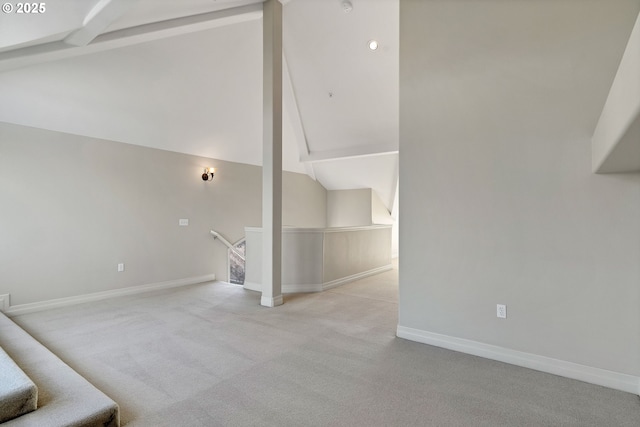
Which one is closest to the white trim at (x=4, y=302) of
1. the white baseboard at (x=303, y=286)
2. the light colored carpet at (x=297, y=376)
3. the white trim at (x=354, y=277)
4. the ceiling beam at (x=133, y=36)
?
the light colored carpet at (x=297, y=376)

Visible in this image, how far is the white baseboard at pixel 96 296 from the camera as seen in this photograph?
3.96 metres

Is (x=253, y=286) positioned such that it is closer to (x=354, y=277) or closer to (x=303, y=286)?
(x=303, y=286)

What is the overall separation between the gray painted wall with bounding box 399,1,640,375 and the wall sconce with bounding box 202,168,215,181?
160 inches

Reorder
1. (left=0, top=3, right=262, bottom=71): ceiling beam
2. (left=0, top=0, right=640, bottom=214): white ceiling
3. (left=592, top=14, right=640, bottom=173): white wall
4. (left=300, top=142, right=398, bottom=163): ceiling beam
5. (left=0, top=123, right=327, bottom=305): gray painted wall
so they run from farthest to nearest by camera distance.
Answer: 1. (left=300, top=142, right=398, bottom=163): ceiling beam
2. (left=0, top=123, right=327, bottom=305): gray painted wall
3. (left=0, top=3, right=262, bottom=71): ceiling beam
4. (left=0, top=0, right=640, bottom=214): white ceiling
5. (left=592, top=14, right=640, bottom=173): white wall

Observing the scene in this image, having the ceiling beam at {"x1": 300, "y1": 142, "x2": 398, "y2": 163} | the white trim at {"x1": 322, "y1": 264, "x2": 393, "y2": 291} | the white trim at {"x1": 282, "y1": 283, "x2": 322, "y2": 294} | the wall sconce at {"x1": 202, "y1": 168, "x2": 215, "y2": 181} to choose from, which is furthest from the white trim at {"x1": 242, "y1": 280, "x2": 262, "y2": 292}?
the ceiling beam at {"x1": 300, "y1": 142, "x2": 398, "y2": 163}

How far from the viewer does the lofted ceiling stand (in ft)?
10.2

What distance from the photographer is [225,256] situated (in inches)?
251

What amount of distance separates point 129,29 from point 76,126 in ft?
5.71

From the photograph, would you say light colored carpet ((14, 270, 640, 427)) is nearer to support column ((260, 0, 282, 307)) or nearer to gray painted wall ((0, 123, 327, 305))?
support column ((260, 0, 282, 307))

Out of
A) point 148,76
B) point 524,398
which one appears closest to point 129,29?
point 148,76

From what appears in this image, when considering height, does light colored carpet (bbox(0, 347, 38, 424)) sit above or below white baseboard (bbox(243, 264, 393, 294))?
above

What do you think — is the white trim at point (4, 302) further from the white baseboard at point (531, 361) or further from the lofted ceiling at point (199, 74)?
the white baseboard at point (531, 361)

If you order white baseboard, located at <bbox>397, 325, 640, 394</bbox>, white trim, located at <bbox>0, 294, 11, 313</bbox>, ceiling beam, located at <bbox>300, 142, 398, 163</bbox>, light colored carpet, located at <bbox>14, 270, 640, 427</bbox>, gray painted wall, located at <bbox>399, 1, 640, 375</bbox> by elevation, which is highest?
ceiling beam, located at <bbox>300, 142, 398, 163</bbox>

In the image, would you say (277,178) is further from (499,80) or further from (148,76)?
(499,80)
